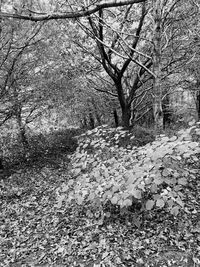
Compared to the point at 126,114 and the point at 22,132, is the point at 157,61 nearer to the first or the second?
the point at 126,114

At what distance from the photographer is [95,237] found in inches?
110

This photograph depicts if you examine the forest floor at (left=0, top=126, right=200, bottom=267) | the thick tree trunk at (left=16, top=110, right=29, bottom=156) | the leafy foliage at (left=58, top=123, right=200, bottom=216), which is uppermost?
the thick tree trunk at (left=16, top=110, right=29, bottom=156)

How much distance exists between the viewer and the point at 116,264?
228cm

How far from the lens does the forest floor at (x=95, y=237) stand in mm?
2371

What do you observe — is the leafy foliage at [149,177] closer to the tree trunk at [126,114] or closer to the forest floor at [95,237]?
the forest floor at [95,237]

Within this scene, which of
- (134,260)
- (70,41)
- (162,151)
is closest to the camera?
(162,151)

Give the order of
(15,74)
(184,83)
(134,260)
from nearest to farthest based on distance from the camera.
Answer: (134,260) < (15,74) < (184,83)

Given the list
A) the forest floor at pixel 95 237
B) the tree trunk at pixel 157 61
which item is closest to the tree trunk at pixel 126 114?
the tree trunk at pixel 157 61

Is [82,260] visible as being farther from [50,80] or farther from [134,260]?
[50,80]

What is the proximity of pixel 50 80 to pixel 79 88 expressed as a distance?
5.55ft

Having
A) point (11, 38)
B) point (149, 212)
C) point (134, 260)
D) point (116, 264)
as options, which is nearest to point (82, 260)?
point (116, 264)

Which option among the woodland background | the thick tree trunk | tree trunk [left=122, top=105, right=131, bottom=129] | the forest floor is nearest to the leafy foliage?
the woodland background

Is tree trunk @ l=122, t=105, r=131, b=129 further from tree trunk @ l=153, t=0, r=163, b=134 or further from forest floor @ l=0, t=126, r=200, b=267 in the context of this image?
forest floor @ l=0, t=126, r=200, b=267

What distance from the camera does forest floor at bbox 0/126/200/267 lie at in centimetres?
237
